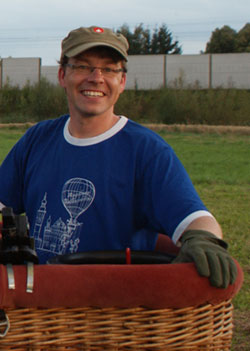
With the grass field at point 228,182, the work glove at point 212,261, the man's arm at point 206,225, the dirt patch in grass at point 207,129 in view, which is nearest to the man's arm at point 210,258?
the work glove at point 212,261

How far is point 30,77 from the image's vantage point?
30453mm

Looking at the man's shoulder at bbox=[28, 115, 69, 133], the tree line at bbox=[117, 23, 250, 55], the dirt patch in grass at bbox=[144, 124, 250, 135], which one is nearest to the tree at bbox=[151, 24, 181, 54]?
the tree line at bbox=[117, 23, 250, 55]

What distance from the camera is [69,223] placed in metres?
1.99

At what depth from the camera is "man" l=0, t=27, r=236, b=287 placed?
77.1 inches

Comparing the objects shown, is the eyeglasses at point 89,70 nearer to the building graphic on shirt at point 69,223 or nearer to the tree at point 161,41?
the building graphic on shirt at point 69,223

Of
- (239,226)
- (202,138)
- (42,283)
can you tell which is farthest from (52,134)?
(202,138)

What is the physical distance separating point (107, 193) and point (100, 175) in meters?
0.07

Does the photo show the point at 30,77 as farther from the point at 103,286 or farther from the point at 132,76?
the point at 103,286

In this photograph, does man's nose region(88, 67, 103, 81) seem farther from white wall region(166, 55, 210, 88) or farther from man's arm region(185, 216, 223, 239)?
white wall region(166, 55, 210, 88)

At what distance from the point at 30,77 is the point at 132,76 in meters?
5.21

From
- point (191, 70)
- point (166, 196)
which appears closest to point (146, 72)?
point (191, 70)

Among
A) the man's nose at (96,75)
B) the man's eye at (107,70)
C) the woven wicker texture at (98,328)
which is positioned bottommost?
the woven wicker texture at (98,328)

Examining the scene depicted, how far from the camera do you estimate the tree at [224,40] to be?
4469 cm

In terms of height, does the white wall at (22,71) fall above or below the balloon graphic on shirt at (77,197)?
above
